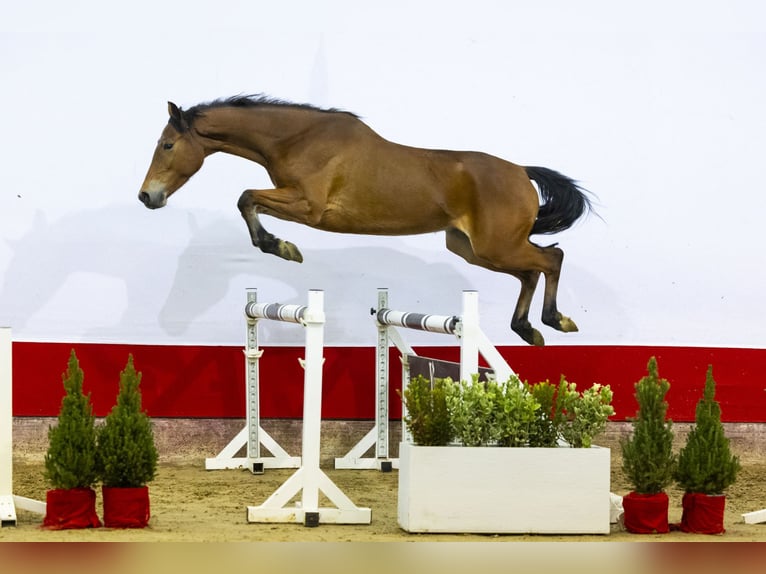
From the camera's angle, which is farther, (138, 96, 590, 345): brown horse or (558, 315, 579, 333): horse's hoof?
(558, 315, 579, 333): horse's hoof

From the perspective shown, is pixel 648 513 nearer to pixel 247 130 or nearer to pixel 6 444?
pixel 6 444

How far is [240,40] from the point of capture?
6.88 m

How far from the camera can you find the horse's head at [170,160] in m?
6.01

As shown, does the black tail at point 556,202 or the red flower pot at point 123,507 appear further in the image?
the black tail at point 556,202

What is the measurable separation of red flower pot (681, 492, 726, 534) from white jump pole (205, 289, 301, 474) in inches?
101

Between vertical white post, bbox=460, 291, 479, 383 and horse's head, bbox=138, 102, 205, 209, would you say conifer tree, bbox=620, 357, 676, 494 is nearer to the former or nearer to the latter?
vertical white post, bbox=460, 291, 479, 383

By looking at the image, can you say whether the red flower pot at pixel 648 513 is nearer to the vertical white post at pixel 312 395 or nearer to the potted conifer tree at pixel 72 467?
the vertical white post at pixel 312 395

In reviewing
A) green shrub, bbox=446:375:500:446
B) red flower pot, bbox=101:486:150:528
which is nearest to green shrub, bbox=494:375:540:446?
green shrub, bbox=446:375:500:446

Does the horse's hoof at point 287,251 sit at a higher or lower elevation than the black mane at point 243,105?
lower

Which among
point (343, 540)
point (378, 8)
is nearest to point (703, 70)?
point (378, 8)

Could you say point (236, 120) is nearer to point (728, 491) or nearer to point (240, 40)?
point (240, 40)

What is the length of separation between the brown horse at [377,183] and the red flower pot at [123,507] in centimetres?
174

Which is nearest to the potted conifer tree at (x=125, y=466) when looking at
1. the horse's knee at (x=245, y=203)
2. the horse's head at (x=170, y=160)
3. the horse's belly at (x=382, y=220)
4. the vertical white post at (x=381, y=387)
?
the horse's knee at (x=245, y=203)

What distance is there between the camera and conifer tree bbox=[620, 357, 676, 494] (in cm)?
476
